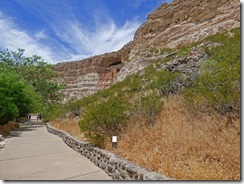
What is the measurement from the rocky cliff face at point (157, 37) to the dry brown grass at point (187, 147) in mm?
17789

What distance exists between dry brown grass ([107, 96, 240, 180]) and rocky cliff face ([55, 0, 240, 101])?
17.8 m

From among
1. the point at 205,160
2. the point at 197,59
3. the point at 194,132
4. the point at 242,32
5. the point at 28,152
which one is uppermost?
the point at 197,59

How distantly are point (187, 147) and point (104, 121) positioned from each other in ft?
11.2

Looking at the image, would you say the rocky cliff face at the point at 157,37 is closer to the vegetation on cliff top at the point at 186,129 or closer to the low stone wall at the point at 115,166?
the vegetation on cliff top at the point at 186,129

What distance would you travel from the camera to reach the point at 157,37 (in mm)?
37812

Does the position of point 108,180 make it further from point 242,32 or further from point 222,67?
point 242,32

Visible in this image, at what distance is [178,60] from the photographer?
16.8m

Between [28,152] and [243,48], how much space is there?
7.93 meters

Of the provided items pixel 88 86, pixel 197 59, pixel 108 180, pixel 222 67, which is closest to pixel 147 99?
pixel 222 67

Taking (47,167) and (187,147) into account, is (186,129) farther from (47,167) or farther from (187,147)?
(47,167)

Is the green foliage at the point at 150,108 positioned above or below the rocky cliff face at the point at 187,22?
below

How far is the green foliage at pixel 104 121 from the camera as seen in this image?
7.68 m

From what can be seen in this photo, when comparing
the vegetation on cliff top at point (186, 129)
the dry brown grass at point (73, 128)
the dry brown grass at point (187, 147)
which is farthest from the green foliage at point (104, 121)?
the dry brown grass at point (73, 128)

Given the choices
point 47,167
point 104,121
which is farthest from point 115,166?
point 104,121
